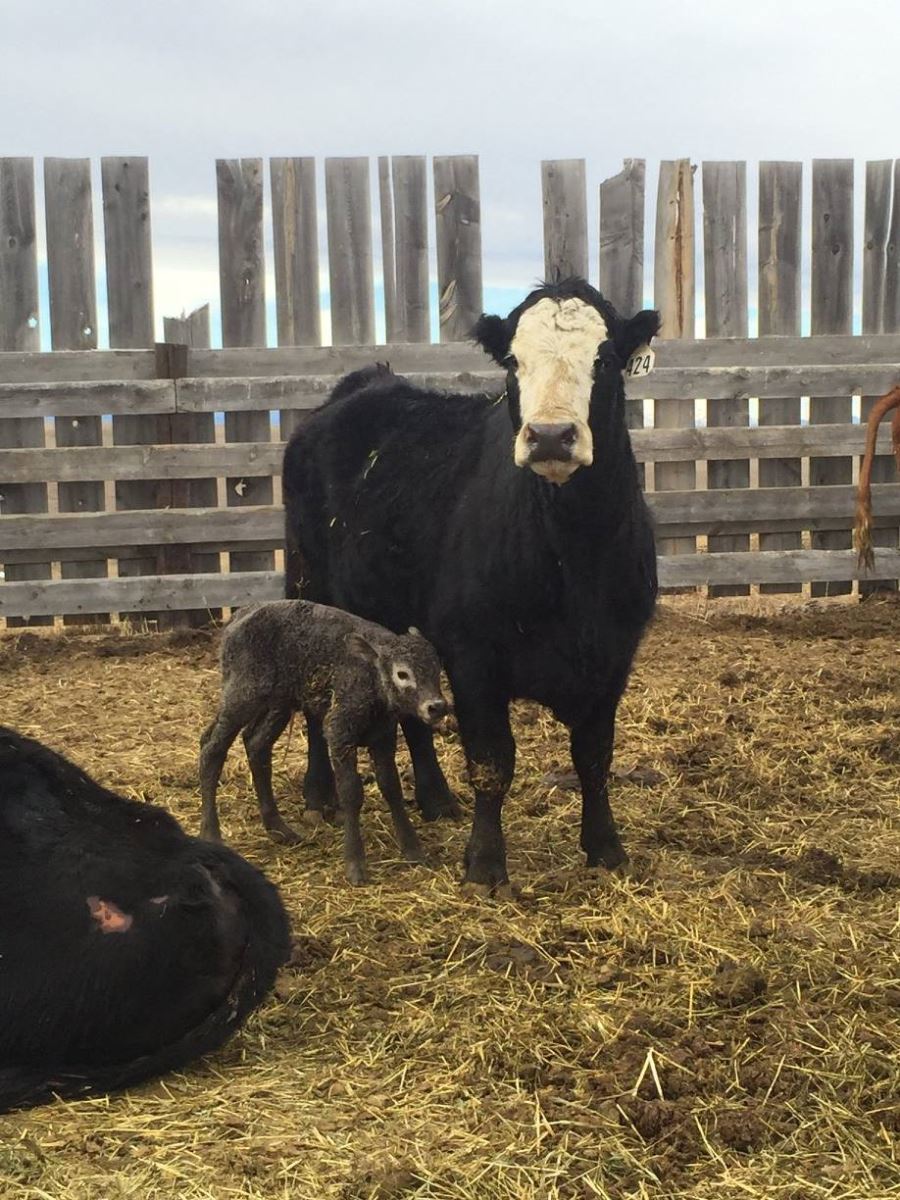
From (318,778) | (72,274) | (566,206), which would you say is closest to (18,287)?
(72,274)

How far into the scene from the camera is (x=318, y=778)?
5730 millimetres

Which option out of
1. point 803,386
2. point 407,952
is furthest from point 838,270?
point 407,952

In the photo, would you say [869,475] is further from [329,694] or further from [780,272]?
[329,694]

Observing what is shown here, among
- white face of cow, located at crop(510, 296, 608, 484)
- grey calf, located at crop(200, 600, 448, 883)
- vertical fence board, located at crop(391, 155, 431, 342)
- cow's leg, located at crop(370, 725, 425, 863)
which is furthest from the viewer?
vertical fence board, located at crop(391, 155, 431, 342)

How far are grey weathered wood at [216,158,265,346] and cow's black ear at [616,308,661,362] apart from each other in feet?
20.3

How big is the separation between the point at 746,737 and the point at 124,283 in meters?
6.13

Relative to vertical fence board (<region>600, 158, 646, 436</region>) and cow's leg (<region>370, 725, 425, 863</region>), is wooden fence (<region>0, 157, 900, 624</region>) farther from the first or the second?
cow's leg (<region>370, 725, 425, 863</region>)

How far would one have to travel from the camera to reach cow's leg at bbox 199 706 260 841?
5043mm

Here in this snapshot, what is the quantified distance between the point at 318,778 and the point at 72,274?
230 inches

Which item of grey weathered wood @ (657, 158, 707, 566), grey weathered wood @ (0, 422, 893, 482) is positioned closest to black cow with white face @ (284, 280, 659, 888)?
grey weathered wood @ (0, 422, 893, 482)

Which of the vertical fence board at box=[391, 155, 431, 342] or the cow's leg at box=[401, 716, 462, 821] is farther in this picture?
the vertical fence board at box=[391, 155, 431, 342]

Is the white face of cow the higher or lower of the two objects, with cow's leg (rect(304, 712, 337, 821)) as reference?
higher

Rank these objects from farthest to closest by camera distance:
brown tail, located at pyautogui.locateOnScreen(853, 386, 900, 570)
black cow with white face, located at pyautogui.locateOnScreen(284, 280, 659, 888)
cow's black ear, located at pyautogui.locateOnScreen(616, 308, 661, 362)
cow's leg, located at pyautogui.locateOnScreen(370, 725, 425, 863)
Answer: brown tail, located at pyautogui.locateOnScreen(853, 386, 900, 570) → cow's leg, located at pyautogui.locateOnScreen(370, 725, 425, 863) → cow's black ear, located at pyautogui.locateOnScreen(616, 308, 661, 362) → black cow with white face, located at pyautogui.locateOnScreen(284, 280, 659, 888)

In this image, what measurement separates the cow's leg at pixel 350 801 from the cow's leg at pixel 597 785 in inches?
32.1
